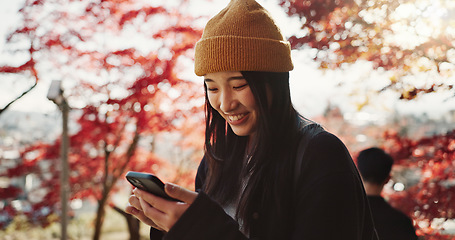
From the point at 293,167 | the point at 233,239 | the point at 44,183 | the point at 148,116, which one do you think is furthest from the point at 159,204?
the point at 44,183

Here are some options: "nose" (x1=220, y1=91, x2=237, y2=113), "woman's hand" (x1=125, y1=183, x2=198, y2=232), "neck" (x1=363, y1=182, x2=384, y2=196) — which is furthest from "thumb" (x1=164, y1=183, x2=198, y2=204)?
"neck" (x1=363, y1=182, x2=384, y2=196)

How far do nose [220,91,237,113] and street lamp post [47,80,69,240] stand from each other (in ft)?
15.3

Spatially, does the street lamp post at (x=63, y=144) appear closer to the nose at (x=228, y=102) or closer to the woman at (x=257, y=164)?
the woman at (x=257, y=164)

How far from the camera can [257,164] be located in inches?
39.3

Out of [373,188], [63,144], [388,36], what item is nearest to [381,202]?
[373,188]

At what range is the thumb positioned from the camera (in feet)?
2.73

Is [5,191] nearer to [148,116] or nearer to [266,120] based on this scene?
[148,116]

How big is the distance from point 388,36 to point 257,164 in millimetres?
2592

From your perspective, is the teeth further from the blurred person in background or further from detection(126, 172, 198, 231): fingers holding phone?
the blurred person in background

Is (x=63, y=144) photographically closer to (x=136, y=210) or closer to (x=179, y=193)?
(x=136, y=210)

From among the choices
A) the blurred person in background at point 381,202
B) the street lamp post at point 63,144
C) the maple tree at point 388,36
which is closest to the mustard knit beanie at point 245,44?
the blurred person in background at point 381,202

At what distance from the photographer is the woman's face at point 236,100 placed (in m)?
1.04

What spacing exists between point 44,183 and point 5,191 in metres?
0.91

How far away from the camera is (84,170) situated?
6566 millimetres
